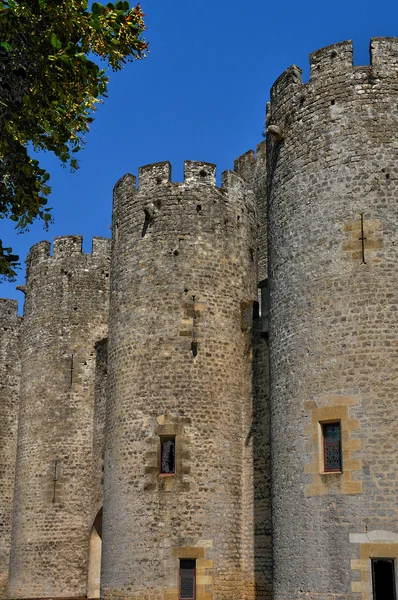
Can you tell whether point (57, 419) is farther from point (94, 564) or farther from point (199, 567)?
point (199, 567)

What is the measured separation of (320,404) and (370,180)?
4.39 meters

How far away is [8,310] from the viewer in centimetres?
3212

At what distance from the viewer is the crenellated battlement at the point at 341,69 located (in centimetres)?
1700

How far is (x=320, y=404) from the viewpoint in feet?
52.0

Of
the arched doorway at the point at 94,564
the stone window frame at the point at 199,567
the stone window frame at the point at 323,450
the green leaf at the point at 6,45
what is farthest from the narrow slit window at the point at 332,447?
the arched doorway at the point at 94,564

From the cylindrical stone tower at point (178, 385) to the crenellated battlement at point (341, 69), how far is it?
14.7 ft

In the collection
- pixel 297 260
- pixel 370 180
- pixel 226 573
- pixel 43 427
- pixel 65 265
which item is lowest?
pixel 226 573

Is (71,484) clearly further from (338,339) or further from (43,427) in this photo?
(338,339)

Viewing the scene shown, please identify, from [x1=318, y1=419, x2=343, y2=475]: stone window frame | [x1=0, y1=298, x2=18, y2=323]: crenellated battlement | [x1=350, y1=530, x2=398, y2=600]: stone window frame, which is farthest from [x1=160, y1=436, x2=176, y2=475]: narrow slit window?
[x1=0, y1=298, x2=18, y2=323]: crenellated battlement

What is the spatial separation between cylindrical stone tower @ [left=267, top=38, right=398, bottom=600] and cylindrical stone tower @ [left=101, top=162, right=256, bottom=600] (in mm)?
2935

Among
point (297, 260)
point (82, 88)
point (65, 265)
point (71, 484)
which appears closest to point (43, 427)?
point (71, 484)

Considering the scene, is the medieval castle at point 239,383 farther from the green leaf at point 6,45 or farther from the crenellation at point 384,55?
the green leaf at point 6,45

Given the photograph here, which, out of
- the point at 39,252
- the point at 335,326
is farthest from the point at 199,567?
the point at 39,252

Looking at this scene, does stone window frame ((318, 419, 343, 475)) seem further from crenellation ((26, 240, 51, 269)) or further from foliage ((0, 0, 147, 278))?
crenellation ((26, 240, 51, 269))
